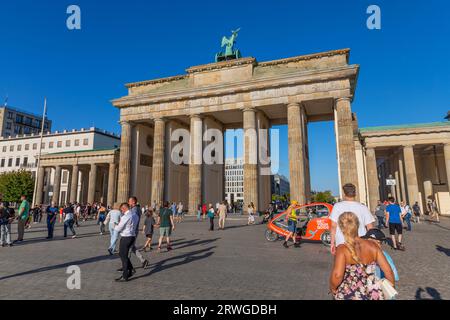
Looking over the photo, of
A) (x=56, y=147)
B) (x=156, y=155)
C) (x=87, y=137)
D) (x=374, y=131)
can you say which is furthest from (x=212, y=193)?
(x=56, y=147)

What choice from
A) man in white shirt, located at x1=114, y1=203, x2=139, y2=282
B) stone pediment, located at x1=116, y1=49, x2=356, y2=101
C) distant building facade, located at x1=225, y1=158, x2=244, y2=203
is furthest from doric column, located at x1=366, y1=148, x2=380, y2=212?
distant building facade, located at x1=225, y1=158, x2=244, y2=203

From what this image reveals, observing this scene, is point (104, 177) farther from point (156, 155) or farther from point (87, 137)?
point (156, 155)

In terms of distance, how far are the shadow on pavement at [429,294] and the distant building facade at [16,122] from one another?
299 ft

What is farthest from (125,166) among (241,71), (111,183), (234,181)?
(234,181)

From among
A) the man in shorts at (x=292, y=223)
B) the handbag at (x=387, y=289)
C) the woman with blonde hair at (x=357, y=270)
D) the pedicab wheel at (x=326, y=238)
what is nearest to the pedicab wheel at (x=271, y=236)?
the man in shorts at (x=292, y=223)

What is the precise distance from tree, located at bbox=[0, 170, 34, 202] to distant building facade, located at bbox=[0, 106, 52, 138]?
29.0 meters

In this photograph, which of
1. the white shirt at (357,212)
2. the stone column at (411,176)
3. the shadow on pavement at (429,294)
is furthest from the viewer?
the stone column at (411,176)

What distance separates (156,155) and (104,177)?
27588 mm

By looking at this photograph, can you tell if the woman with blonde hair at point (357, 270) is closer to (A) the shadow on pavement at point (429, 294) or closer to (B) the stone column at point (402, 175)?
(A) the shadow on pavement at point (429, 294)

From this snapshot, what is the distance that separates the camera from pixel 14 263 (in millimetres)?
7879

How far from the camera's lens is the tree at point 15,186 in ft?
163

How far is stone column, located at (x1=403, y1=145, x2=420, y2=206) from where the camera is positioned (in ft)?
95.6

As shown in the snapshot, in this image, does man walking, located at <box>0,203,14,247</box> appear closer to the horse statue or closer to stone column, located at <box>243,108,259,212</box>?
stone column, located at <box>243,108,259,212</box>

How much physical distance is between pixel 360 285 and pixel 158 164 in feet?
103
